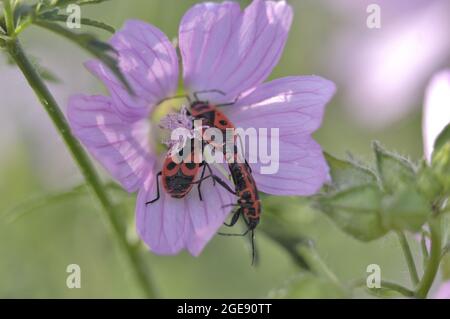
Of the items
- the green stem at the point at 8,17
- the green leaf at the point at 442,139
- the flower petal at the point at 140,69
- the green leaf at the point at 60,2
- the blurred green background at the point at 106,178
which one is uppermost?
the green leaf at the point at 60,2

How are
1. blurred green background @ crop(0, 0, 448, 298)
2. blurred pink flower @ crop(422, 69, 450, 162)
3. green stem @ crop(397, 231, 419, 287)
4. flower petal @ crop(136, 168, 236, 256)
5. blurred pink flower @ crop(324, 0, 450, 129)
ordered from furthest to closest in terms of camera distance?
blurred pink flower @ crop(324, 0, 450, 129)
blurred green background @ crop(0, 0, 448, 298)
blurred pink flower @ crop(422, 69, 450, 162)
flower petal @ crop(136, 168, 236, 256)
green stem @ crop(397, 231, 419, 287)

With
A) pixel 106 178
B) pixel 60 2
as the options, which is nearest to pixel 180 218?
pixel 60 2

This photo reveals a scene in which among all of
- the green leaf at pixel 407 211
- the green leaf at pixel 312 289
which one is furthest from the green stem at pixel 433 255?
the green leaf at pixel 312 289

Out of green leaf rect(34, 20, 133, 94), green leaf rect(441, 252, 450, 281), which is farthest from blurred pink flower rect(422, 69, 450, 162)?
green leaf rect(34, 20, 133, 94)

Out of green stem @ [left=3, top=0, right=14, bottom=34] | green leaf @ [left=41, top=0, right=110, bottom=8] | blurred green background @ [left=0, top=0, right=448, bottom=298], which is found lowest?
blurred green background @ [left=0, top=0, right=448, bottom=298]

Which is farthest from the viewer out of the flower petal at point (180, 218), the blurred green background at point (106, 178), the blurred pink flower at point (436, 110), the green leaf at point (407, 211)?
the blurred green background at point (106, 178)

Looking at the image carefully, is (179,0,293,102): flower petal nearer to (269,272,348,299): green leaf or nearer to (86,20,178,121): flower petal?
(86,20,178,121): flower petal

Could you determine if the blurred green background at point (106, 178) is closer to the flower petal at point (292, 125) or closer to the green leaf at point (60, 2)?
the flower petal at point (292, 125)
